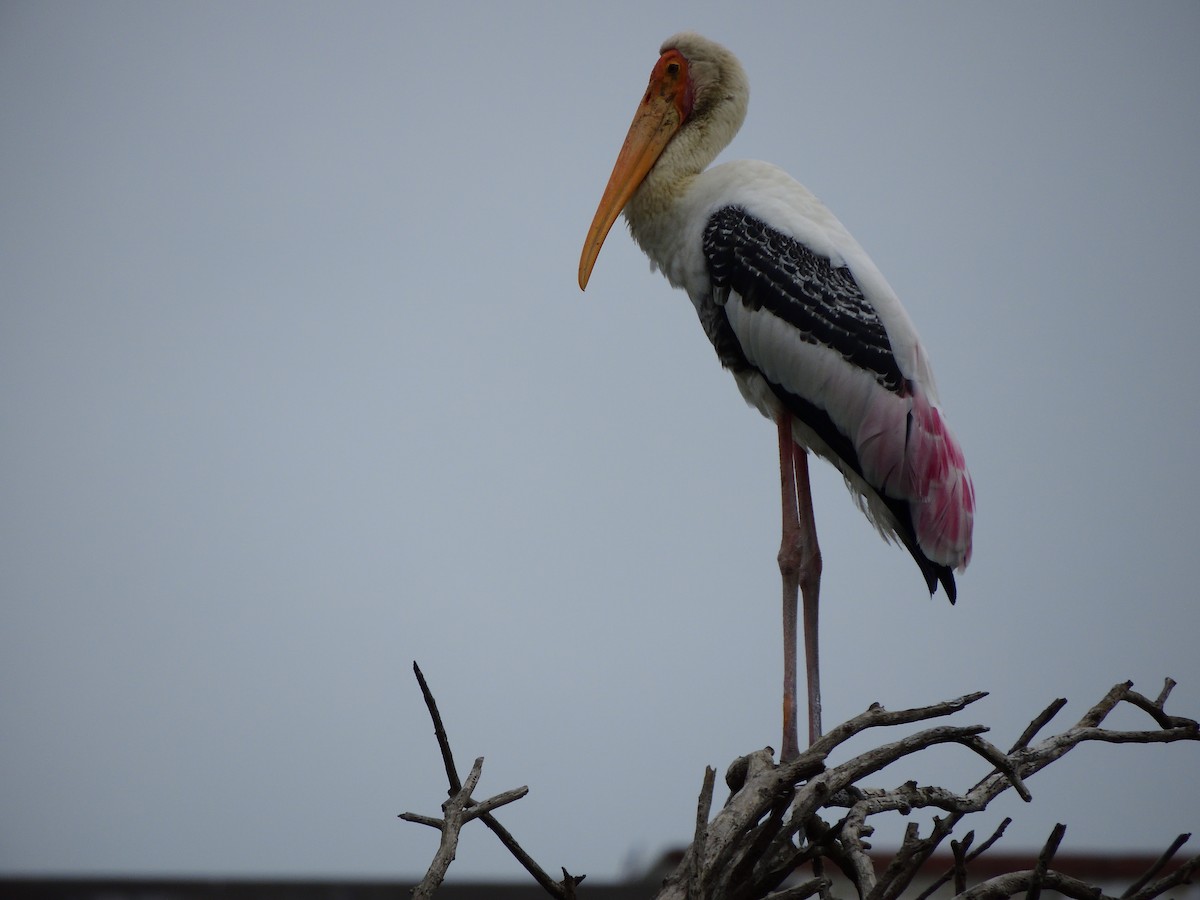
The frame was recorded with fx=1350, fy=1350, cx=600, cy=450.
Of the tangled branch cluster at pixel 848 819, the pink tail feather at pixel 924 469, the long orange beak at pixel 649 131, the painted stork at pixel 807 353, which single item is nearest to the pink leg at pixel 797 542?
the painted stork at pixel 807 353

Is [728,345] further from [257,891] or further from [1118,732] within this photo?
[257,891]

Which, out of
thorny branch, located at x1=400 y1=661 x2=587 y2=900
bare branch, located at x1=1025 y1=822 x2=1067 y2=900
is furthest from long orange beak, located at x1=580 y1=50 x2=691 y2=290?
bare branch, located at x1=1025 y1=822 x2=1067 y2=900

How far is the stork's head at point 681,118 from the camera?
18.8 ft

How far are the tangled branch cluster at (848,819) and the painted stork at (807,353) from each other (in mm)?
1405

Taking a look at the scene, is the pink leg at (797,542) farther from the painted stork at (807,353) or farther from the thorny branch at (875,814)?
the thorny branch at (875,814)

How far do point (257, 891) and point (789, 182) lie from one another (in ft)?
19.1

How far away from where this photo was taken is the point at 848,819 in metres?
3.23

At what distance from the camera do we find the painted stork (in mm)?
4965

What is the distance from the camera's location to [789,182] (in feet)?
18.1

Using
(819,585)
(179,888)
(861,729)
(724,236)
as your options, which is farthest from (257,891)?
(861,729)

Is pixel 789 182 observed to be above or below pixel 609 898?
above

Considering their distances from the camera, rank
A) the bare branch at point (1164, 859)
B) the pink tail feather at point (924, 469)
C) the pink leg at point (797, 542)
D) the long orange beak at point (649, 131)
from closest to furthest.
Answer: the bare branch at point (1164, 859), the pink tail feather at point (924, 469), the pink leg at point (797, 542), the long orange beak at point (649, 131)

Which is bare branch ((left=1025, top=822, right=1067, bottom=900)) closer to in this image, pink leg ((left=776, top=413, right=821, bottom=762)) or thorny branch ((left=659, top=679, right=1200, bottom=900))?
thorny branch ((left=659, top=679, right=1200, bottom=900))

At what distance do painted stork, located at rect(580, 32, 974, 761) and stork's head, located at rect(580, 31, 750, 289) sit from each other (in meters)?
0.03
